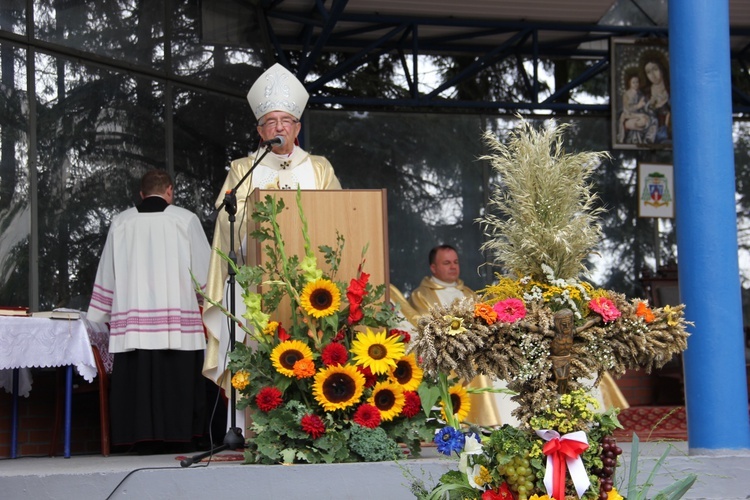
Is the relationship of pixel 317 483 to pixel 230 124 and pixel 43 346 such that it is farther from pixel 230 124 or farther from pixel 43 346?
pixel 230 124

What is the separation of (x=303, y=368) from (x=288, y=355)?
10cm

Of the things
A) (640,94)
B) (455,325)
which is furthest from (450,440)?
(640,94)

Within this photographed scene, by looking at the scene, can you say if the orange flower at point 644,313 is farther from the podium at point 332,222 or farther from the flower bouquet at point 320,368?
the podium at point 332,222

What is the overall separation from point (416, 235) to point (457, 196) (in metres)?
0.57

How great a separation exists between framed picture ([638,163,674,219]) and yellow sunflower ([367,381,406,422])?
713cm

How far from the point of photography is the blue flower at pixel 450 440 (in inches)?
135

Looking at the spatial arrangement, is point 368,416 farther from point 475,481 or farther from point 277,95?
point 277,95

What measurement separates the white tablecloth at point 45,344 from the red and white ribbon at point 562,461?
3957mm

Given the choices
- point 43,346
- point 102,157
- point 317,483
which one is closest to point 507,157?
point 317,483

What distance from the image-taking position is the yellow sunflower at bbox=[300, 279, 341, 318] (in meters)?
5.04

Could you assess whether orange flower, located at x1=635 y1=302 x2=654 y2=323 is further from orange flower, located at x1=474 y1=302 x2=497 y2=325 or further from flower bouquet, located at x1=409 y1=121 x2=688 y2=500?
orange flower, located at x1=474 y1=302 x2=497 y2=325

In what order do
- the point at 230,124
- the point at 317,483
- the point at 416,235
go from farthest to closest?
the point at 416,235
the point at 230,124
the point at 317,483

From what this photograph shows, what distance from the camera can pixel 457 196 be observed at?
1134cm

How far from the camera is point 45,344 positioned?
6559mm
